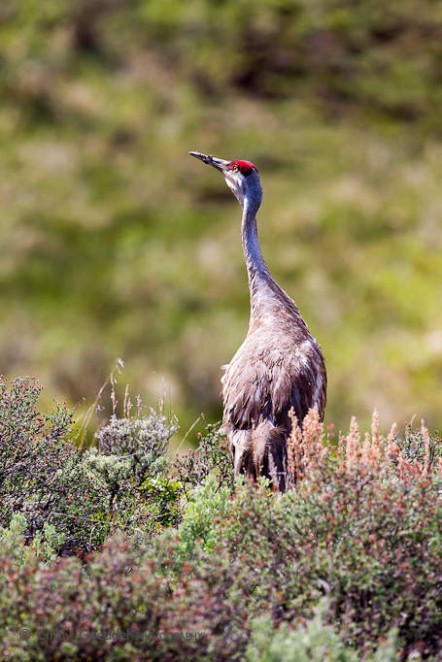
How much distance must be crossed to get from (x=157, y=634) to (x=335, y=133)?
18758mm

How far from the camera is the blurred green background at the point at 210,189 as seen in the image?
14.7m

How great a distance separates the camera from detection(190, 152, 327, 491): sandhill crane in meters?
6.51

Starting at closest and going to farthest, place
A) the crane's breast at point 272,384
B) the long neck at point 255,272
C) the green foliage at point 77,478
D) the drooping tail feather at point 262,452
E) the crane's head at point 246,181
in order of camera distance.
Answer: the green foliage at point 77,478 < the drooping tail feather at point 262,452 < the crane's breast at point 272,384 < the long neck at point 255,272 < the crane's head at point 246,181

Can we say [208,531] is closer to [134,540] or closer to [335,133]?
[134,540]

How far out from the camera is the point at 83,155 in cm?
2050

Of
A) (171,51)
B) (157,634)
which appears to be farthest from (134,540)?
(171,51)

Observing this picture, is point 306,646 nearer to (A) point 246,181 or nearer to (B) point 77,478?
(B) point 77,478

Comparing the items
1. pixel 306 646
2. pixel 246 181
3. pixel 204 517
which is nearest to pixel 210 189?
pixel 246 181

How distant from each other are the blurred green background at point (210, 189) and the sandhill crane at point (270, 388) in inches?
151

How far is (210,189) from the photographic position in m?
20.4

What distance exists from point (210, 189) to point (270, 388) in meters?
14.0

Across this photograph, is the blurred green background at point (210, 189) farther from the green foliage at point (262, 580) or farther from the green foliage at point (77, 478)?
the green foliage at point (262, 580)

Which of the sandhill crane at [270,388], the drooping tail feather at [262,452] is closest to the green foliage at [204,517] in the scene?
the sandhill crane at [270,388]

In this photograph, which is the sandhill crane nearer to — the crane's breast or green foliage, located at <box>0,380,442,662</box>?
the crane's breast
